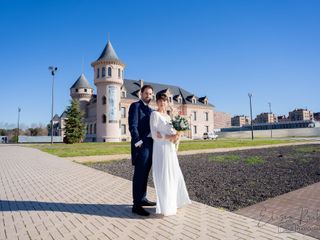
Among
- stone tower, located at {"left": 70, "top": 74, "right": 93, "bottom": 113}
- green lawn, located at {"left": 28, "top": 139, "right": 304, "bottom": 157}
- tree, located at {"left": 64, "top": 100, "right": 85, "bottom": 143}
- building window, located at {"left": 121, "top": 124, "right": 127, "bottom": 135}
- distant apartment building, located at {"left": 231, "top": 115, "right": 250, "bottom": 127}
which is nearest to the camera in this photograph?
green lawn, located at {"left": 28, "top": 139, "right": 304, "bottom": 157}

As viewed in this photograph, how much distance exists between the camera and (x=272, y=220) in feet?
13.0

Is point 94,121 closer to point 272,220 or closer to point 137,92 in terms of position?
point 137,92

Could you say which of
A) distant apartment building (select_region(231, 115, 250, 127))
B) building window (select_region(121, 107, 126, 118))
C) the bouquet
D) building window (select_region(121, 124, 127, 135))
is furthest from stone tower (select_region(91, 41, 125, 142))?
distant apartment building (select_region(231, 115, 250, 127))

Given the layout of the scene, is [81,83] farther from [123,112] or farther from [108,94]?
[123,112]

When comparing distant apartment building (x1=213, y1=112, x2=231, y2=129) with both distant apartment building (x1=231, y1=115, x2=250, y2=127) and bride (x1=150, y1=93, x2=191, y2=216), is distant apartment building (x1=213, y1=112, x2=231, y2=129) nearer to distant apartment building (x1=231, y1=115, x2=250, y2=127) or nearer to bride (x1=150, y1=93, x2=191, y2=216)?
distant apartment building (x1=231, y1=115, x2=250, y2=127)

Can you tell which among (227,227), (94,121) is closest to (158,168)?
(227,227)

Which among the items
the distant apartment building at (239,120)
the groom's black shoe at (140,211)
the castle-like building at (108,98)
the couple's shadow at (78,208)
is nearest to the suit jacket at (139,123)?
the groom's black shoe at (140,211)

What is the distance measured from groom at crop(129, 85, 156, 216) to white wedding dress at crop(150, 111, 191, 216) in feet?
0.61

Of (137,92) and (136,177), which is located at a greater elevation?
(137,92)

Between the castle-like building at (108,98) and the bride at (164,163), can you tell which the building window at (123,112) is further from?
the bride at (164,163)

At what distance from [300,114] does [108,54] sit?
381 ft

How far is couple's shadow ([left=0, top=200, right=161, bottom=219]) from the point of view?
4.45 m

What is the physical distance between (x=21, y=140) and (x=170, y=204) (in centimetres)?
6030

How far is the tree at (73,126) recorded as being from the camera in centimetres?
3828
